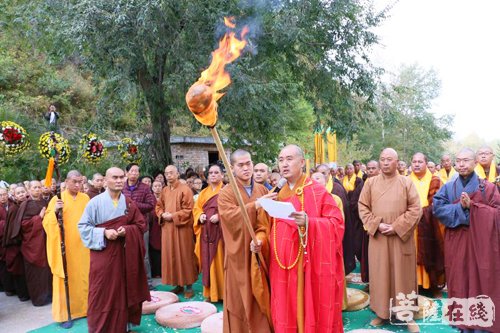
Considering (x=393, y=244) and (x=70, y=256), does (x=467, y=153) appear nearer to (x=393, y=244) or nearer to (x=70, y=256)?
(x=393, y=244)

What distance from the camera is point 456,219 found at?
479 centimetres

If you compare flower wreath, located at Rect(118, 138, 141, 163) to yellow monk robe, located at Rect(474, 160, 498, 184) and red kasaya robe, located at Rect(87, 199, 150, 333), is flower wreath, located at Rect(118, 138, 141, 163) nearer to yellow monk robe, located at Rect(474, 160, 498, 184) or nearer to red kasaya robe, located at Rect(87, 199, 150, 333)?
Result: red kasaya robe, located at Rect(87, 199, 150, 333)

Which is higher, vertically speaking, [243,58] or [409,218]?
[243,58]

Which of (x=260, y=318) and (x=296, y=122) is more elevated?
(x=296, y=122)

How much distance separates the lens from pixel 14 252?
7.09 meters

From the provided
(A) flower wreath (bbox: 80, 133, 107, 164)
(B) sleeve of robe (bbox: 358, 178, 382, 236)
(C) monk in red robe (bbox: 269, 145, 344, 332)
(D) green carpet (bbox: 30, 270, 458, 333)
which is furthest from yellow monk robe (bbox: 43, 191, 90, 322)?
(B) sleeve of robe (bbox: 358, 178, 382, 236)

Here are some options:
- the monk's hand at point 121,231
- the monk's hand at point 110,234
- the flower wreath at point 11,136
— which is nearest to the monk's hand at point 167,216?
the monk's hand at point 121,231

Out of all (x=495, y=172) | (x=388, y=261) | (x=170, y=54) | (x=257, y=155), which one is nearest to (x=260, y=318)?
(x=388, y=261)

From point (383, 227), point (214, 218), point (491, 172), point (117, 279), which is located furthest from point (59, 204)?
point (491, 172)

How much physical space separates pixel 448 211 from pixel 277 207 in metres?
2.63

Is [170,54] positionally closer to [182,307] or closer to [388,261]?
[182,307]

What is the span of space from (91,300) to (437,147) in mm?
27040

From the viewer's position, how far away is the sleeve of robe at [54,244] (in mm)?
5824

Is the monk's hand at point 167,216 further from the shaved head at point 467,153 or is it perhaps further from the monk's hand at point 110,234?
the shaved head at point 467,153
